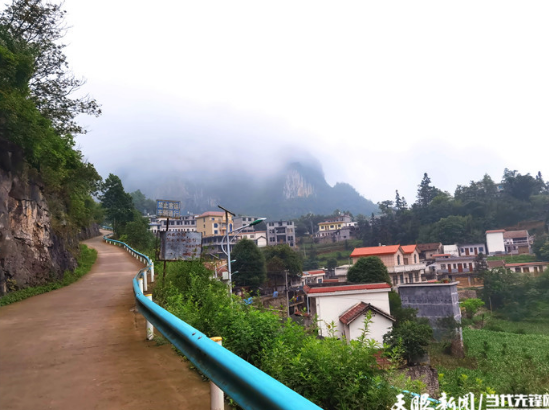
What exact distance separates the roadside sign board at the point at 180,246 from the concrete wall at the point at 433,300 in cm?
2660

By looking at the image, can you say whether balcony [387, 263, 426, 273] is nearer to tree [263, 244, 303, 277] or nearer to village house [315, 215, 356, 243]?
tree [263, 244, 303, 277]

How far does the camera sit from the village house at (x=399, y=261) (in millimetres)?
47125

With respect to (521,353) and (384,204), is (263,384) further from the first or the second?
(384,204)

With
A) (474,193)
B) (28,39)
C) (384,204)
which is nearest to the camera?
(28,39)

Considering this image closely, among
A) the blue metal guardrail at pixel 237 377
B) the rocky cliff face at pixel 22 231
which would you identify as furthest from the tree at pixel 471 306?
the blue metal guardrail at pixel 237 377

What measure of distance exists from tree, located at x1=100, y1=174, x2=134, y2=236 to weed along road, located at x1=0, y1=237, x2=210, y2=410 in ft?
125

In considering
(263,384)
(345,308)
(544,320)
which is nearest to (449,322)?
(345,308)

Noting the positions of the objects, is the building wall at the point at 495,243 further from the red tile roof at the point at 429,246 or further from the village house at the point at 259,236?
the village house at the point at 259,236

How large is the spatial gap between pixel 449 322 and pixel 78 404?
32.0 meters

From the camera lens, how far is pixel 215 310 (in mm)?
5930

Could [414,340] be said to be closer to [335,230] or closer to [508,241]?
[508,241]

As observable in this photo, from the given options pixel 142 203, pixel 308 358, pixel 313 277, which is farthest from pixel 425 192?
pixel 308 358

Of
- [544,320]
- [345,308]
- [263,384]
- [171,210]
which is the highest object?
[171,210]

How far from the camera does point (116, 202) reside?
45.1 meters
